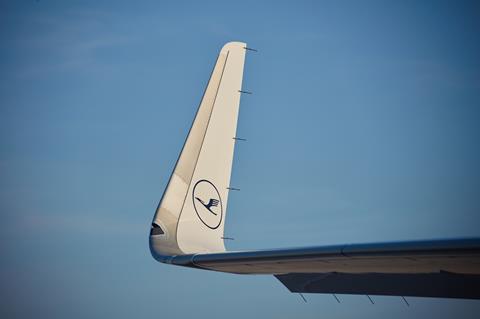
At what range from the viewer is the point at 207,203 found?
28156mm

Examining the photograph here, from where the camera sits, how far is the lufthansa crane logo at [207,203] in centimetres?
2775

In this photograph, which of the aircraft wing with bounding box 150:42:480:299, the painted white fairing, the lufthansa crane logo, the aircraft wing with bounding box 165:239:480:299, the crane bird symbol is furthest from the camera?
the crane bird symbol

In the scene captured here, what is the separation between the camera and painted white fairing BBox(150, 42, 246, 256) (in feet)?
86.8

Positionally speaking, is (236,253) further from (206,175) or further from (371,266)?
(206,175)

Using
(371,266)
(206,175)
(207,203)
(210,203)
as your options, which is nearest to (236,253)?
(371,266)

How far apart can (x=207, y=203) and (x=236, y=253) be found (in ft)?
22.9

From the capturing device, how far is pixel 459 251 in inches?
634

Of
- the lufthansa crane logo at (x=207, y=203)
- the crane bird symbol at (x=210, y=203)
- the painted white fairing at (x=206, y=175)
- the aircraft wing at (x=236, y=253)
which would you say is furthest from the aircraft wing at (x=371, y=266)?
the crane bird symbol at (x=210, y=203)

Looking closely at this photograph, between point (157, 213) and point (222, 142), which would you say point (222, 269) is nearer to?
point (157, 213)

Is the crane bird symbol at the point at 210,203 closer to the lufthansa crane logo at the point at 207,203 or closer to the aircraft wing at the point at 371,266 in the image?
the lufthansa crane logo at the point at 207,203

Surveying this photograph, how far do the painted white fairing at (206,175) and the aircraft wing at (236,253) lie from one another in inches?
1.2

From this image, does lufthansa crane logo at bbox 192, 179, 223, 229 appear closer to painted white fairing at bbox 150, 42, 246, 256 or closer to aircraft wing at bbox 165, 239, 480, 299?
painted white fairing at bbox 150, 42, 246, 256

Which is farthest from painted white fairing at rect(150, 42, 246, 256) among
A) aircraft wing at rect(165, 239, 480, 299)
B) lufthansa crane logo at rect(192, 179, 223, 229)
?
aircraft wing at rect(165, 239, 480, 299)

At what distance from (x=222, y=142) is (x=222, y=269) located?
27.3ft
